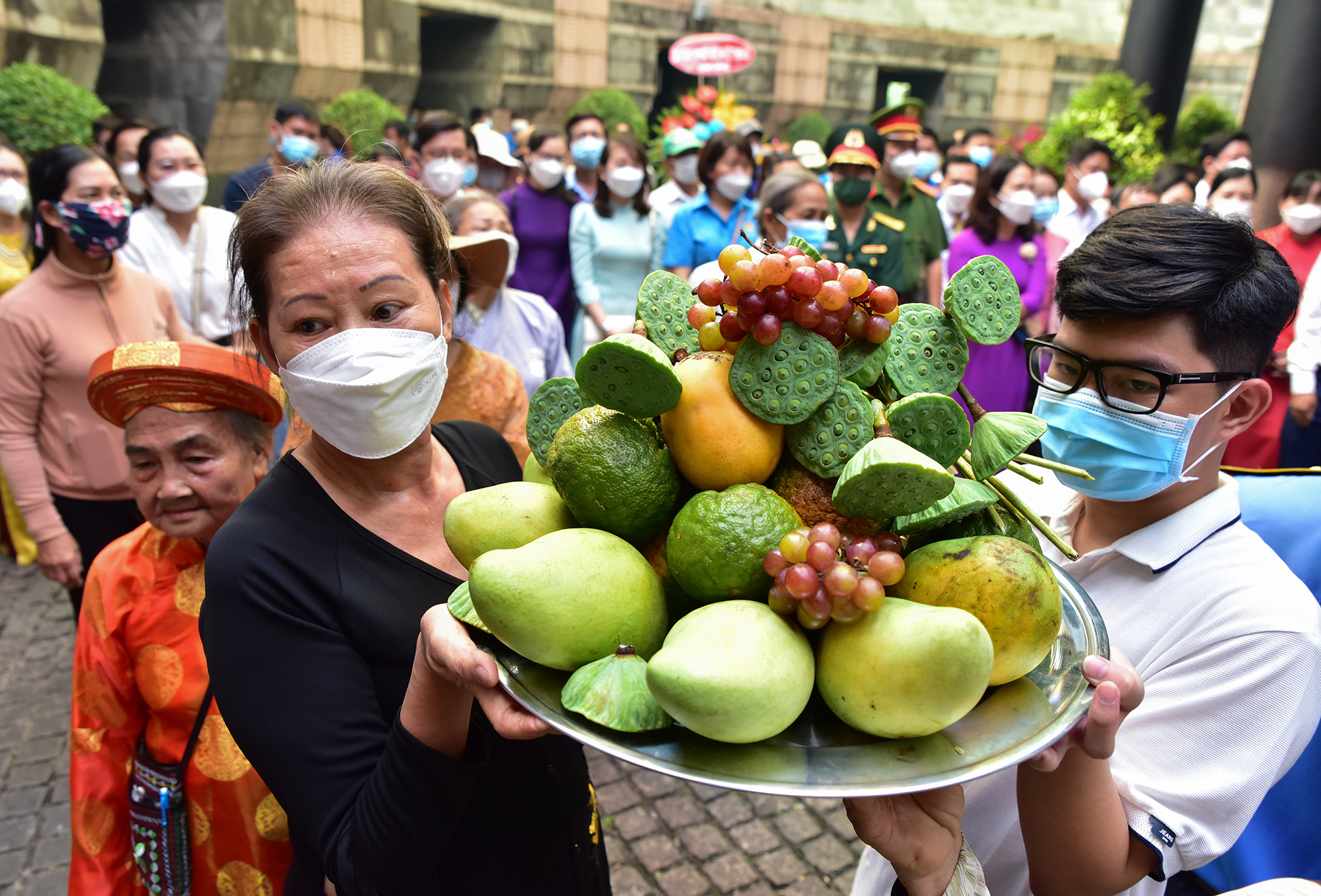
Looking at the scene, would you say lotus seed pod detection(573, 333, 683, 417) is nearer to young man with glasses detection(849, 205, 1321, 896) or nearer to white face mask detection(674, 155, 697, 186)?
young man with glasses detection(849, 205, 1321, 896)

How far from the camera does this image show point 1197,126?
590 inches

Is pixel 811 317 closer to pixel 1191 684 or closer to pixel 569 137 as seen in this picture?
pixel 1191 684

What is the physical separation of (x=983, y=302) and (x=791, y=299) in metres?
0.30

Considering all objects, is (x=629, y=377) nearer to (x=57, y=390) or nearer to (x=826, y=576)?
(x=826, y=576)

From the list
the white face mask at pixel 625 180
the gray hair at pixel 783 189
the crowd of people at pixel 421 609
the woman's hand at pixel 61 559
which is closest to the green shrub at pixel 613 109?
the white face mask at pixel 625 180

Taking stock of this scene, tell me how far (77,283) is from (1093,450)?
4138 mm

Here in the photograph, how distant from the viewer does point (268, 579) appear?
1394 mm

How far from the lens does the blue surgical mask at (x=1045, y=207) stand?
716 centimetres

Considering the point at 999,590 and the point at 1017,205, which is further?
the point at 1017,205

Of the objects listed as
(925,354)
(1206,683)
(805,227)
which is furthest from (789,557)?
(805,227)

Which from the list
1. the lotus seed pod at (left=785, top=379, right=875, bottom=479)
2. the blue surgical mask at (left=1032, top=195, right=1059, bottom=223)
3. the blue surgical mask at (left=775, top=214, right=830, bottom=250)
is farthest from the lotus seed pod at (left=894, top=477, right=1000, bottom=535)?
the blue surgical mask at (left=1032, top=195, right=1059, bottom=223)

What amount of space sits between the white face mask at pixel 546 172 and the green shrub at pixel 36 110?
5230 millimetres

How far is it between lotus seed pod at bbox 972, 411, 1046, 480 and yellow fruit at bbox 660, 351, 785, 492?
27 cm

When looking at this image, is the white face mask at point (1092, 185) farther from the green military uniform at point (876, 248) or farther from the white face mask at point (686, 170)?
the white face mask at point (686, 170)
